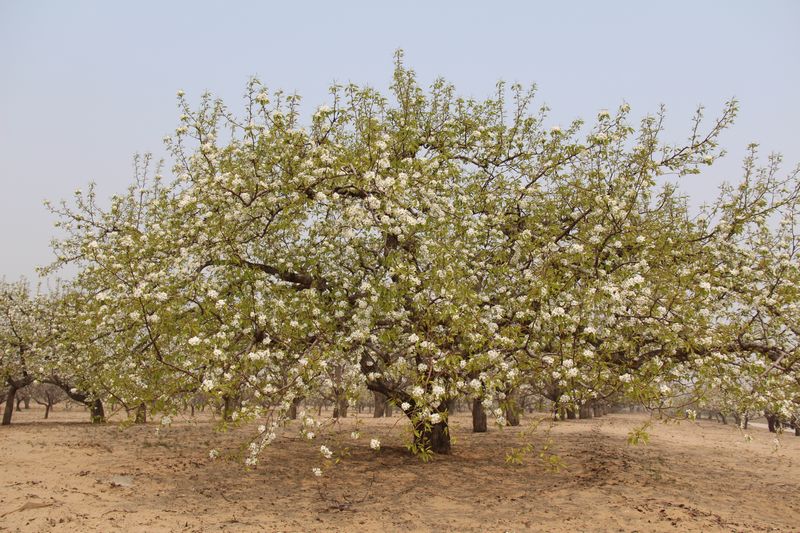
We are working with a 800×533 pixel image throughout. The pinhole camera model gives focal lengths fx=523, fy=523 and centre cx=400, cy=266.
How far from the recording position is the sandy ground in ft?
36.3

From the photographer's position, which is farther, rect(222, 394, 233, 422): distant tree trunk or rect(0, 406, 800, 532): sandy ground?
rect(222, 394, 233, 422): distant tree trunk

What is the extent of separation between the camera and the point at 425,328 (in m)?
11.6

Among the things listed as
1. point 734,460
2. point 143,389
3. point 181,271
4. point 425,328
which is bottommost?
point 734,460

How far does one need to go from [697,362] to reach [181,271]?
11212mm

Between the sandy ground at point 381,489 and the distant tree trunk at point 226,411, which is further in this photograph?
the distant tree trunk at point 226,411

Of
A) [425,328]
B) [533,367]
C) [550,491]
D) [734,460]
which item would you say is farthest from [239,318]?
[734,460]

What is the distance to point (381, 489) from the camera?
1362 centimetres

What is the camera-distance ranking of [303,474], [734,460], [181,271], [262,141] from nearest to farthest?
[181,271]
[262,141]
[303,474]
[734,460]

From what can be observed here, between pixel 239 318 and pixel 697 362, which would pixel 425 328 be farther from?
pixel 697 362

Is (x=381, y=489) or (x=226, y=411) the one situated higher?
(x=226, y=411)

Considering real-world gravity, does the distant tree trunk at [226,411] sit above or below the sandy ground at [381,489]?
above

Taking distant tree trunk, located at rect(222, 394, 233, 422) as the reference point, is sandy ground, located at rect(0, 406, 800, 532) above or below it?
below

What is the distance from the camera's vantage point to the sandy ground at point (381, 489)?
1107 cm

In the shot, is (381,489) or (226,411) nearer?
(226,411)
